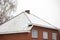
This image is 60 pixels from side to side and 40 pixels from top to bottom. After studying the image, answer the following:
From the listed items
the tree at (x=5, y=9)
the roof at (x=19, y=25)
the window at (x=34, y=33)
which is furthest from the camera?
the tree at (x=5, y=9)

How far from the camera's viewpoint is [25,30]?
19.1 feet

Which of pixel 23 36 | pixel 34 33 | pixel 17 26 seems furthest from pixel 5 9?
pixel 23 36

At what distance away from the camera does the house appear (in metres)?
5.93

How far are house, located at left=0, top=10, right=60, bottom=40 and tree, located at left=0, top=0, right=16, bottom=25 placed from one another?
2.79 feet

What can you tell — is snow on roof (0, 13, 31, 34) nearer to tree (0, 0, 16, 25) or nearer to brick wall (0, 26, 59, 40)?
brick wall (0, 26, 59, 40)

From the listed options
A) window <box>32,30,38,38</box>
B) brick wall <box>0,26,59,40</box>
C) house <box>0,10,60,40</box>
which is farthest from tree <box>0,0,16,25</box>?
window <box>32,30,38,38</box>

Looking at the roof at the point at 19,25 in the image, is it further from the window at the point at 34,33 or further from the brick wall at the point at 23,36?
the window at the point at 34,33

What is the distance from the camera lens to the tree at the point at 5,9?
7711 mm

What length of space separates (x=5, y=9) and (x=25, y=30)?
238 cm

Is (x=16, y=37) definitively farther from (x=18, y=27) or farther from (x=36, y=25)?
(x=36, y=25)

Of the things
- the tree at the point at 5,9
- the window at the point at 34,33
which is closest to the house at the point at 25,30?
the window at the point at 34,33

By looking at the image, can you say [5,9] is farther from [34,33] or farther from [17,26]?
[34,33]

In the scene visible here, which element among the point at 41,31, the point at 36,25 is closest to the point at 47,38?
the point at 41,31

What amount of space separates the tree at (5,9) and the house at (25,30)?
0.85 metres
